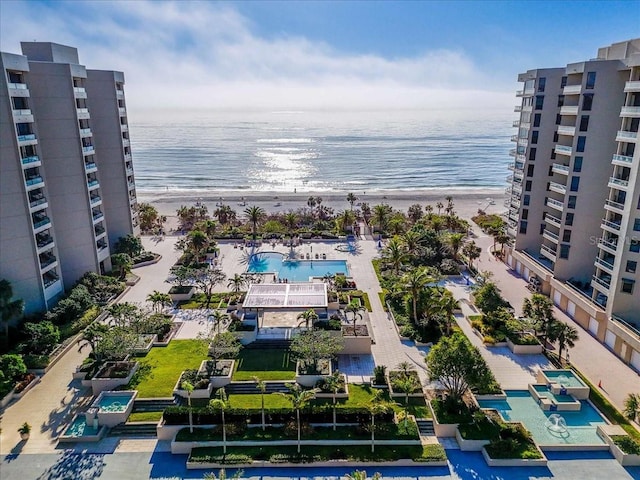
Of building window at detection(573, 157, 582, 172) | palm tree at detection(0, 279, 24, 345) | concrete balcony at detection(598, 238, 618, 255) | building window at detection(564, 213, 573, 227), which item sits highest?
building window at detection(573, 157, 582, 172)

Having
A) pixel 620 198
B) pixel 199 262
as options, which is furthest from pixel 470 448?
pixel 199 262

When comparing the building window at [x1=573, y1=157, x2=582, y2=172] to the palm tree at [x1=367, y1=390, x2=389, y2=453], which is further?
the building window at [x1=573, y1=157, x2=582, y2=172]

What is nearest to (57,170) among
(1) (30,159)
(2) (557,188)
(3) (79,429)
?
(1) (30,159)

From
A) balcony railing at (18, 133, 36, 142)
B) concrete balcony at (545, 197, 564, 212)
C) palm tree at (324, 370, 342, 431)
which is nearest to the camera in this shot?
palm tree at (324, 370, 342, 431)

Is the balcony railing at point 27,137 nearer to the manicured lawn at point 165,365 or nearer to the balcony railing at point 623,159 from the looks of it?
the manicured lawn at point 165,365

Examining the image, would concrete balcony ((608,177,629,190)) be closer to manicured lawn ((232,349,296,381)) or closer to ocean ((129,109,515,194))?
manicured lawn ((232,349,296,381))

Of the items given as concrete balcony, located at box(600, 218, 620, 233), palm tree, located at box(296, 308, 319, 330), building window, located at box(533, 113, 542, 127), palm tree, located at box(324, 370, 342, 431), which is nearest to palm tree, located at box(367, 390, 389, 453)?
palm tree, located at box(324, 370, 342, 431)

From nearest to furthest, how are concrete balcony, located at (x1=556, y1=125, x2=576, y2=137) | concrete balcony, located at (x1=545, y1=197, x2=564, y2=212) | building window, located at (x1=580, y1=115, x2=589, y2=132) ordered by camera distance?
1. building window, located at (x1=580, y1=115, x2=589, y2=132)
2. concrete balcony, located at (x1=556, y1=125, x2=576, y2=137)
3. concrete balcony, located at (x1=545, y1=197, x2=564, y2=212)

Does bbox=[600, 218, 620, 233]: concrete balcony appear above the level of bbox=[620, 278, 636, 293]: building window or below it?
above
